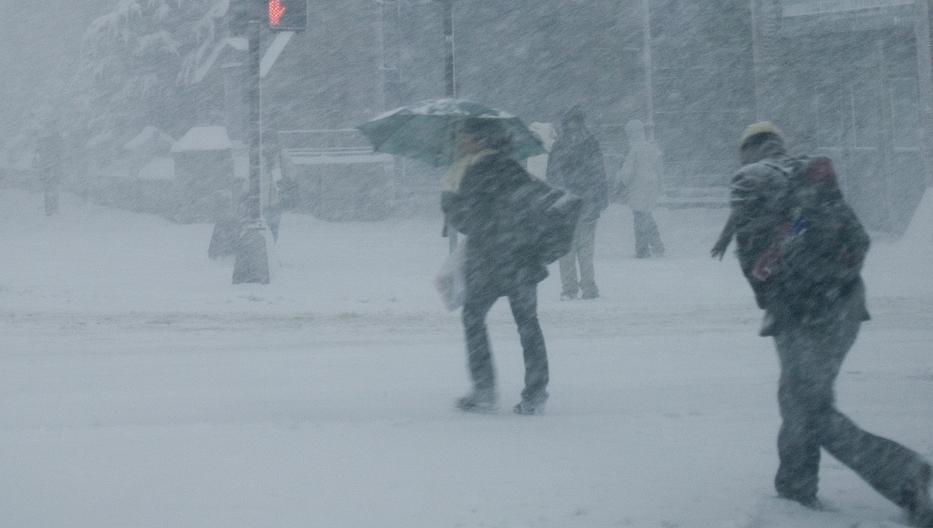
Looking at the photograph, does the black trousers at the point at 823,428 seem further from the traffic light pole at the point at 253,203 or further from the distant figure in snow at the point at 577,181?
the traffic light pole at the point at 253,203

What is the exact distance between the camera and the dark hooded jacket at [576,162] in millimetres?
12359

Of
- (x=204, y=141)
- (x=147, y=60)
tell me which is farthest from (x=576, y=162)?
(x=147, y=60)

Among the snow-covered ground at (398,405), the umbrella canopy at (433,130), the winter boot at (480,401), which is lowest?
the snow-covered ground at (398,405)

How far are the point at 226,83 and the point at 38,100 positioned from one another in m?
18.2

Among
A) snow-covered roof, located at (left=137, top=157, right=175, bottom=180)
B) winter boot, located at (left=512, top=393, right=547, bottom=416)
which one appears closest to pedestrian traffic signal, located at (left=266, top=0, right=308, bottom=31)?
winter boot, located at (left=512, top=393, right=547, bottom=416)

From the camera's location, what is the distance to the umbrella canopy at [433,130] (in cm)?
736

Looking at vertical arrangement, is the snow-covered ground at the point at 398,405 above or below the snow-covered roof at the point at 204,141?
below

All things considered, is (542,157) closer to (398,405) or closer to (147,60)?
(398,405)

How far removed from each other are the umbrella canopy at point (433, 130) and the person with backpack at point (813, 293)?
2.56 m

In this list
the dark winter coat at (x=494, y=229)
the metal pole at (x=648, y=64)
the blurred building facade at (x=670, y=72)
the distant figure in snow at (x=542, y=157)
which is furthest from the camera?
the metal pole at (x=648, y=64)

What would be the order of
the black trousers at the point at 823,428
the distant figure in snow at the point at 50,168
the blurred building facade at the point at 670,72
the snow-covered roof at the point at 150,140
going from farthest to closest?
the snow-covered roof at the point at 150,140 < the distant figure in snow at the point at 50,168 < the blurred building facade at the point at 670,72 < the black trousers at the point at 823,428

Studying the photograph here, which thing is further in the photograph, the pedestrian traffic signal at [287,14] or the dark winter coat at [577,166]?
the pedestrian traffic signal at [287,14]

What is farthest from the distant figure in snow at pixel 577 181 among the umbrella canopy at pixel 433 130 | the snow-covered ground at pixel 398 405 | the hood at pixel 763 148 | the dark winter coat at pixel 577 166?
the hood at pixel 763 148

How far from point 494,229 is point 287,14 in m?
7.61
